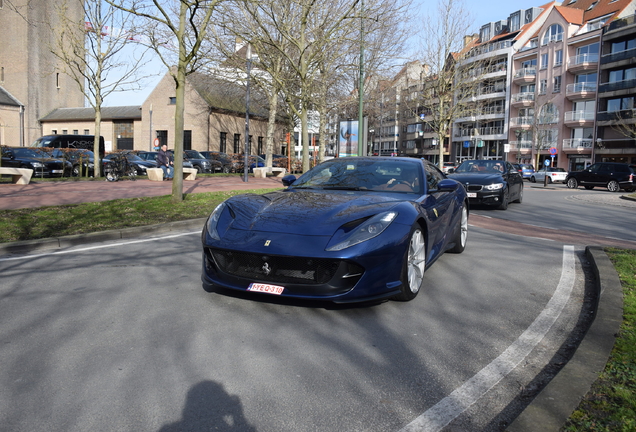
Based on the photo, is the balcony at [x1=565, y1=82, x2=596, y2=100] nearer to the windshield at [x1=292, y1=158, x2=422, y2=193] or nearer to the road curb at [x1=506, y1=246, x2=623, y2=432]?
the windshield at [x1=292, y1=158, x2=422, y2=193]

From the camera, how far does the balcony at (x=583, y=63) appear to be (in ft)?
176

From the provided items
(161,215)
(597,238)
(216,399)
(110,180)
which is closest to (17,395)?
(216,399)

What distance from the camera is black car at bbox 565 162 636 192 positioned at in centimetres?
2995

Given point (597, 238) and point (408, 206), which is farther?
point (597, 238)

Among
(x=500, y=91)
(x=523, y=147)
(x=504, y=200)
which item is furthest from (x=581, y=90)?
(x=504, y=200)

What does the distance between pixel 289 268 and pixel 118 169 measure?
20.3m

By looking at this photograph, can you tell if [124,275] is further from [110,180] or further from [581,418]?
[110,180]

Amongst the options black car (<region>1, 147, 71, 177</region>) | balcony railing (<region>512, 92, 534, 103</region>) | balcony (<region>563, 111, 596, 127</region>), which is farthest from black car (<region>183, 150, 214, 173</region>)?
balcony railing (<region>512, 92, 534, 103</region>)

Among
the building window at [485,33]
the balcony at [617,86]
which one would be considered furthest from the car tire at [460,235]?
→ the building window at [485,33]

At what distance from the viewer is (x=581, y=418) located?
245 centimetres

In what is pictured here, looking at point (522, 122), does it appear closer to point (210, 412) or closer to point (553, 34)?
point (553, 34)

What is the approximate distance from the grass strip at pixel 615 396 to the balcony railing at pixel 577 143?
5711 centimetres

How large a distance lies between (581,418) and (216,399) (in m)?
1.82

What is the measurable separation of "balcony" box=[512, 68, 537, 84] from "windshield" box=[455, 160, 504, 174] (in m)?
51.6
